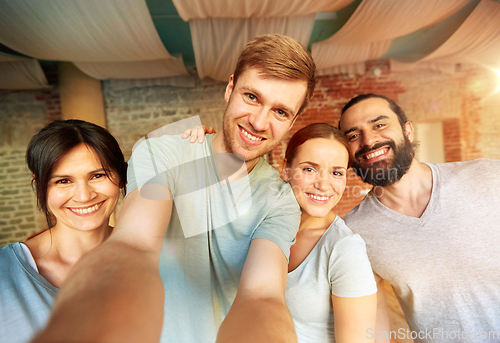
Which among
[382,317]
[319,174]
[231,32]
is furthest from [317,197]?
[231,32]

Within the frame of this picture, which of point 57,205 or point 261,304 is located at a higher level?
point 57,205

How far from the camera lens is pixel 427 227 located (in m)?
0.56

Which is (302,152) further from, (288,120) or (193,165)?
(193,165)

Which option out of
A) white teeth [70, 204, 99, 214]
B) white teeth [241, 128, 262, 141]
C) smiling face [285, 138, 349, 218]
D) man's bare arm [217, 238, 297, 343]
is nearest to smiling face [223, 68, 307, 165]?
white teeth [241, 128, 262, 141]

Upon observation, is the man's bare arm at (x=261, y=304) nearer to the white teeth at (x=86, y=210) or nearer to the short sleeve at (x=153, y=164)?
the short sleeve at (x=153, y=164)

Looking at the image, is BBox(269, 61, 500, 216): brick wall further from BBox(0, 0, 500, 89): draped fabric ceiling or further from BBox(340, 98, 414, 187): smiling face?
BBox(340, 98, 414, 187): smiling face

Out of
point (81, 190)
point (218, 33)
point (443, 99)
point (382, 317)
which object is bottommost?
point (382, 317)

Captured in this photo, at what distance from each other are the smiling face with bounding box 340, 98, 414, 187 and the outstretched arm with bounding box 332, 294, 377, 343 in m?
0.33

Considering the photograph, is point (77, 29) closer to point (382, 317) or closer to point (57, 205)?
point (57, 205)

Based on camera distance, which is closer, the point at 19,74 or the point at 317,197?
the point at 317,197

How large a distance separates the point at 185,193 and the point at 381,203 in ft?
1.87

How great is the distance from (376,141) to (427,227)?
27 cm

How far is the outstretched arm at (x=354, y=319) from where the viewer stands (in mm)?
438

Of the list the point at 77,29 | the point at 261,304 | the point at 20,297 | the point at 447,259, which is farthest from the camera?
the point at 77,29
